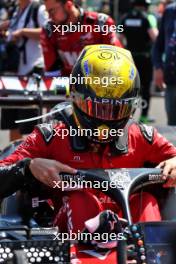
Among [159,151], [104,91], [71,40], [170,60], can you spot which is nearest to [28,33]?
[71,40]

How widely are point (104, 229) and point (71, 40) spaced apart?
4.34 metres

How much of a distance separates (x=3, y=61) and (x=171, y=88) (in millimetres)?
8118

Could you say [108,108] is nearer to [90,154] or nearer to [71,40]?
[90,154]

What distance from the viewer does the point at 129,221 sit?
4.23 meters

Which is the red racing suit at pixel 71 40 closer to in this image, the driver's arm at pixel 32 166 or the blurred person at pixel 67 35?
the blurred person at pixel 67 35

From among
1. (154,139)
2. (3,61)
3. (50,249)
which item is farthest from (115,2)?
(50,249)

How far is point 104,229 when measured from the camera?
4008 millimetres

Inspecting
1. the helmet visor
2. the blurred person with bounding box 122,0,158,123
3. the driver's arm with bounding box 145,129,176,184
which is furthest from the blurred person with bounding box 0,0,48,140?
the helmet visor

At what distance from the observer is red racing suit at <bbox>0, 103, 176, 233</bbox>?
4.63 m

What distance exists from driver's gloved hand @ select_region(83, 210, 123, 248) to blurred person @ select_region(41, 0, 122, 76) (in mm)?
4034

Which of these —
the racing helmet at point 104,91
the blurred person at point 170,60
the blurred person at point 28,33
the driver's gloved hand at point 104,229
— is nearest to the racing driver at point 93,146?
the racing helmet at point 104,91

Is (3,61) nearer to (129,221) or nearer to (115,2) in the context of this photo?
(115,2)

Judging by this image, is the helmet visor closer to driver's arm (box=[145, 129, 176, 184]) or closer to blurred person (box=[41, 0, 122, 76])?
driver's arm (box=[145, 129, 176, 184])

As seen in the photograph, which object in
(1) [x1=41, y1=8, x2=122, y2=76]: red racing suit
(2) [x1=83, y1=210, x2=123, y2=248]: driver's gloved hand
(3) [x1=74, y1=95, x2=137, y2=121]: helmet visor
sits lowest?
(2) [x1=83, y1=210, x2=123, y2=248]: driver's gloved hand
